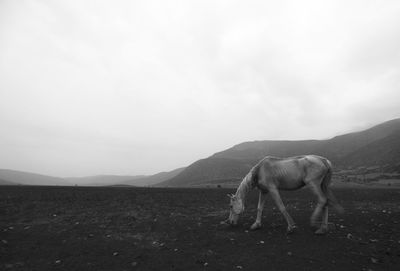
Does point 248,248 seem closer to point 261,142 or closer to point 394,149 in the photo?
point 394,149

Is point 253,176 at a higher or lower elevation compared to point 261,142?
lower

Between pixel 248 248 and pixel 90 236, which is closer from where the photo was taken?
pixel 248 248

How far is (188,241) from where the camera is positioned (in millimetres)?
10039

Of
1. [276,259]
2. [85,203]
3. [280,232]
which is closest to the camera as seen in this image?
[276,259]

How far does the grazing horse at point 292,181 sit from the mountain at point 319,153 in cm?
7312

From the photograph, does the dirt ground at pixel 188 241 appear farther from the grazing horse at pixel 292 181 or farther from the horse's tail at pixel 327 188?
the horse's tail at pixel 327 188

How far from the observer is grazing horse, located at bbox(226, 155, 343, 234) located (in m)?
10.6

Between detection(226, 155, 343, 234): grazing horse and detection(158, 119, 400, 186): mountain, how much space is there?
73120 millimetres

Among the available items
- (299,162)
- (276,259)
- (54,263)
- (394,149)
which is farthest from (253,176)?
(394,149)

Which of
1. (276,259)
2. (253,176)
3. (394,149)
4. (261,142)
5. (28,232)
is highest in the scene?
(261,142)

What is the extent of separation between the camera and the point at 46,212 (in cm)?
1584

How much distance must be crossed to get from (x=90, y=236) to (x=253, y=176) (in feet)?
23.1

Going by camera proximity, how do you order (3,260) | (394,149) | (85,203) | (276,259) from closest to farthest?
(276,259), (3,260), (85,203), (394,149)

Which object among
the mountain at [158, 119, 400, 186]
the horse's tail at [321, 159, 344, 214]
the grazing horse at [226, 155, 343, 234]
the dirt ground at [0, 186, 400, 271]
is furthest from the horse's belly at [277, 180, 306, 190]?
the mountain at [158, 119, 400, 186]
